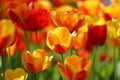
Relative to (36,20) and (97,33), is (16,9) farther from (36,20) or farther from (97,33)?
(97,33)

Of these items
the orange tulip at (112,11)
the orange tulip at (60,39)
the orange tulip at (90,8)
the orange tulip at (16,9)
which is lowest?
the orange tulip at (90,8)

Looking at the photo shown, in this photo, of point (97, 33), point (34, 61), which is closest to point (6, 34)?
point (34, 61)

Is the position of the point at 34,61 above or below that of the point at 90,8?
above

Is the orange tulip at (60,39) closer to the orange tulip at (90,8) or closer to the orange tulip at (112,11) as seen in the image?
the orange tulip at (112,11)

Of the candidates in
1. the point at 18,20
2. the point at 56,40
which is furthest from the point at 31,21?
the point at 56,40

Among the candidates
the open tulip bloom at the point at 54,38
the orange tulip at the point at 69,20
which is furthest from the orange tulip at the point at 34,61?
the orange tulip at the point at 69,20
